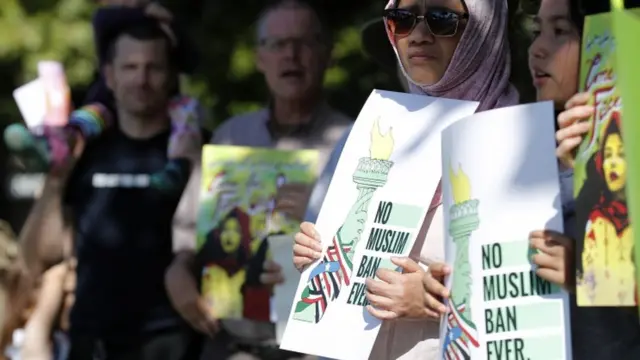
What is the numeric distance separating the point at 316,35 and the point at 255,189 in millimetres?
657

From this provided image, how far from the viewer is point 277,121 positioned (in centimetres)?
508

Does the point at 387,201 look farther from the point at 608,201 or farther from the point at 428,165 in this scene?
the point at 608,201

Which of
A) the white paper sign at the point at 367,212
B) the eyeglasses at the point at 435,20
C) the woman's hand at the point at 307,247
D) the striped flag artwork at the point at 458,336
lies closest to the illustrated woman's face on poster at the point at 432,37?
the eyeglasses at the point at 435,20

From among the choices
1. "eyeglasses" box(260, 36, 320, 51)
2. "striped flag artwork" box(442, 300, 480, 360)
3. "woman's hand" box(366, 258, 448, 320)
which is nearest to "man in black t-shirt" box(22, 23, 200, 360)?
"eyeglasses" box(260, 36, 320, 51)

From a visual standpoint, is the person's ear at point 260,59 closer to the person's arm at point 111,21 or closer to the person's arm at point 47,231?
the person's arm at point 111,21

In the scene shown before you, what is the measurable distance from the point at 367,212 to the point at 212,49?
370 cm

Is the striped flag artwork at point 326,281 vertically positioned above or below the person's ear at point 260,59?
below

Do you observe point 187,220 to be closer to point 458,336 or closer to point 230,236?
point 230,236

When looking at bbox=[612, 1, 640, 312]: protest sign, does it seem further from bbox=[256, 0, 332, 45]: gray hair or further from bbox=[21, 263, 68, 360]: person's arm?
bbox=[21, 263, 68, 360]: person's arm

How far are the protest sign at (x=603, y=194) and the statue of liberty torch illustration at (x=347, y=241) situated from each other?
25.1 inches

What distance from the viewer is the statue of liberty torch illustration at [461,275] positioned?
268 centimetres

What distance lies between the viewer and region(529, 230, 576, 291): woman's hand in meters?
2.53

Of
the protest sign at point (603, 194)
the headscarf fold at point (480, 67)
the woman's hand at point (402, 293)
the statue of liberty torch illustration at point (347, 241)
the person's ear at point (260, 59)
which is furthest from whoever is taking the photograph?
the person's ear at point (260, 59)

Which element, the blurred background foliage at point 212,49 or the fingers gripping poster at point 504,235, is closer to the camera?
the fingers gripping poster at point 504,235
